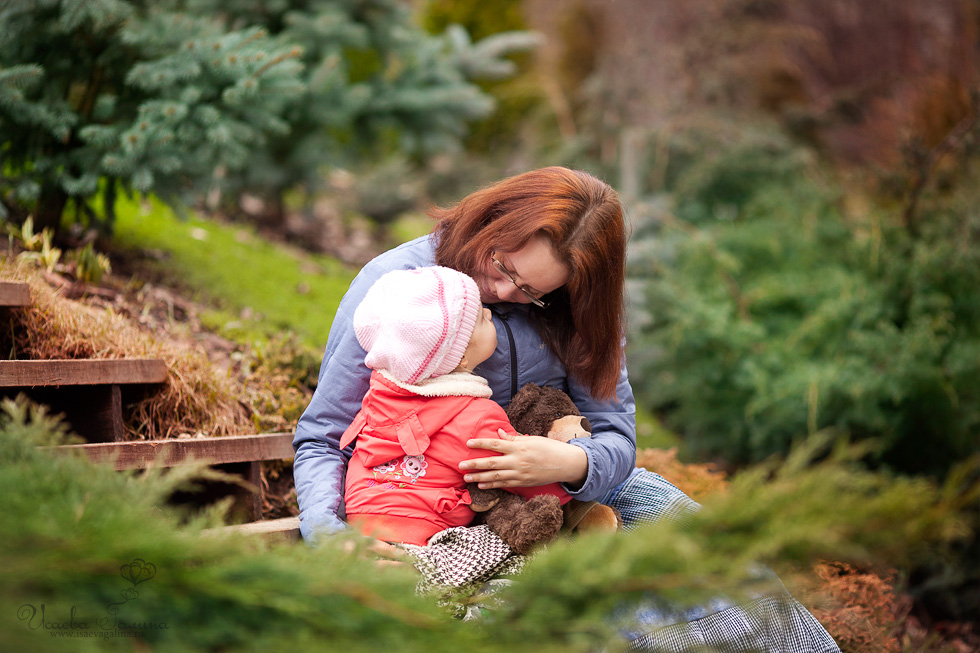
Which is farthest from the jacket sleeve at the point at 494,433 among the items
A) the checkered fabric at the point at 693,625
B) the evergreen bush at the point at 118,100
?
the evergreen bush at the point at 118,100

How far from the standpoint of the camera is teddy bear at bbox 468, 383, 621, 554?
1691 millimetres

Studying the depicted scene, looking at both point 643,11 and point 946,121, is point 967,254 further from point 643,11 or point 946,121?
point 643,11

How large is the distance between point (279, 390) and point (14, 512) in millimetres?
1871

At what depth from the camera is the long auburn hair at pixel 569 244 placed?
2033 mm

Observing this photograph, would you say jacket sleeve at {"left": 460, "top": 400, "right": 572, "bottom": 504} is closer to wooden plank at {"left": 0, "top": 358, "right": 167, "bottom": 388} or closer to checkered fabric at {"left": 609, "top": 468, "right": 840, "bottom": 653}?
checkered fabric at {"left": 609, "top": 468, "right": 840, "bottom": 653}

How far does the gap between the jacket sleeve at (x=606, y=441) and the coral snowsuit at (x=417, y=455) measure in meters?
0.16

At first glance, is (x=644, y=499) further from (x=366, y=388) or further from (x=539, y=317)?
(x=366, y=388)

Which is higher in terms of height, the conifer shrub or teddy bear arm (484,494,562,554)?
the conifer shrub

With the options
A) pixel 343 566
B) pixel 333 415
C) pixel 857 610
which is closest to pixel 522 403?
pixel 333 415

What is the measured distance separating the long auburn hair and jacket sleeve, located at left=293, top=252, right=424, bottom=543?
15.0 inches

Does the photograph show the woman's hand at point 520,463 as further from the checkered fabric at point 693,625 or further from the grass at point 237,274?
the grass at point 237,274

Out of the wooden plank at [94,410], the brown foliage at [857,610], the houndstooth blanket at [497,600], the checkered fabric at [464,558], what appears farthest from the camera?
the brown foliage at [857,610]

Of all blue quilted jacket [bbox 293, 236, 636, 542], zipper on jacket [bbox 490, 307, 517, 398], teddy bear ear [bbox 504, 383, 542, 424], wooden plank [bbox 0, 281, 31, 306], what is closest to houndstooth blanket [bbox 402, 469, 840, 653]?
blue quilted jacket [bbox 293, 236, 636, 542]

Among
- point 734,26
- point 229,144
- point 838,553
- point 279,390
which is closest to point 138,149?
point 229,144
